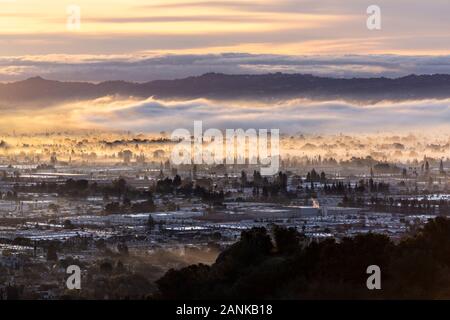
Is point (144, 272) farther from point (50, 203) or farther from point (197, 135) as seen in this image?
point (197, 135)

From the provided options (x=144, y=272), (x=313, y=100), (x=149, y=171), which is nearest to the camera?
(x=144, y=272)

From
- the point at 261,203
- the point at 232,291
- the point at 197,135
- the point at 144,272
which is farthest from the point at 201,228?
the point at 197,135

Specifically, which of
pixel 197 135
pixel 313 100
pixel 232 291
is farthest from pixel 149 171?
pixel 232 291

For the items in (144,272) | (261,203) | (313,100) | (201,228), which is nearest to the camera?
(144,272)
